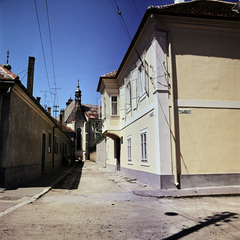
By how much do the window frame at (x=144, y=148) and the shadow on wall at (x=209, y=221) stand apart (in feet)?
18.1

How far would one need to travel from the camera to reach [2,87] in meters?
9.34

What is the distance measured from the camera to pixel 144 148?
11773 millimetres

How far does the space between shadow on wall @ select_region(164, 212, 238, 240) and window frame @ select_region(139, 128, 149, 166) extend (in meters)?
5.52

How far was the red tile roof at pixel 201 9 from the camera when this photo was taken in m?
9.97

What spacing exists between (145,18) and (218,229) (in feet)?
28.1

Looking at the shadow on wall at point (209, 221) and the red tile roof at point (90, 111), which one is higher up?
the red tile roof at point (90, 111)

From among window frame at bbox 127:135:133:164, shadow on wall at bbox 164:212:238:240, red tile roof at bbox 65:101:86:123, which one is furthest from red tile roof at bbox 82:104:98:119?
shadow on wall at bbox 164:212:238:240

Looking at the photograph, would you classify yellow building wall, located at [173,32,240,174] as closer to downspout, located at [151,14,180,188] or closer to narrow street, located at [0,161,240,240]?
downspout, located at [151,14,180,188]

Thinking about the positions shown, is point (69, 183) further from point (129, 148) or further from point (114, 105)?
point (114, 105)

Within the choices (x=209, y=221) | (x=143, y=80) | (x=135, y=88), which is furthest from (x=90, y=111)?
(x=209, y=221)

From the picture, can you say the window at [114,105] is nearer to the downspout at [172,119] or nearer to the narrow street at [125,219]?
the downspout at [172,119]

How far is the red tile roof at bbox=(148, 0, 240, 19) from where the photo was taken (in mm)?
9971

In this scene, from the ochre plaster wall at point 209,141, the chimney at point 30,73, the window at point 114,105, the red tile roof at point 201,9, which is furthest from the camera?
the window at point 114,105

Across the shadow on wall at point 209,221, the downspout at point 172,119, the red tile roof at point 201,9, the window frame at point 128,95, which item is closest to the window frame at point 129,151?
the window frame at point 128,95
